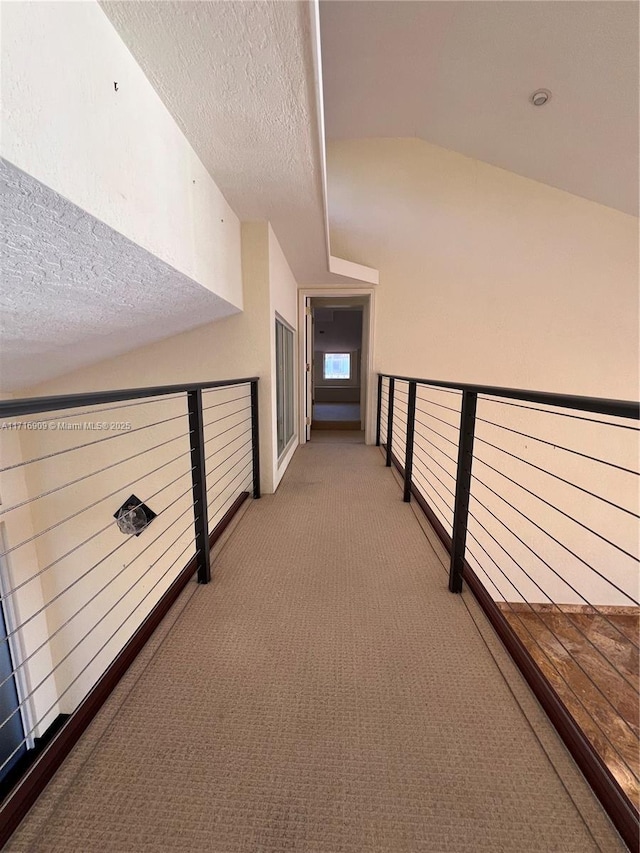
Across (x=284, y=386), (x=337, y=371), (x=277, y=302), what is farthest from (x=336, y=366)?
(x=277, y=302)

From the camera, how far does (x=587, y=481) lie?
14.1 feet

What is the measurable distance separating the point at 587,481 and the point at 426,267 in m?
3.34

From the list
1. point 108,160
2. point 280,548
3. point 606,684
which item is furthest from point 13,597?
point 606,684

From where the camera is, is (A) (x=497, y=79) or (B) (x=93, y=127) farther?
(A) (x=497, y=79)

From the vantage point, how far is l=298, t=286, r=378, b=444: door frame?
424 centimetres

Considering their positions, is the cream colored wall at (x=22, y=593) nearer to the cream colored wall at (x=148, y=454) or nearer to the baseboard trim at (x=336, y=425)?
the cream colored wall at (x=148, y=454)

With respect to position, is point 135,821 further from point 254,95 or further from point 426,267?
point 426,267

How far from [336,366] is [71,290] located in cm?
936

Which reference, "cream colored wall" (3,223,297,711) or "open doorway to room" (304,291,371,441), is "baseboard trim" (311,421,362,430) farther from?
"cream colored wall" (3,223,297,711)

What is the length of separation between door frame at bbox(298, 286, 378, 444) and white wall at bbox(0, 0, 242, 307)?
2736mm

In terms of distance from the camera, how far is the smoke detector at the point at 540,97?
2.75 meters

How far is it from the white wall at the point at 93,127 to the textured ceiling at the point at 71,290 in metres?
0.06

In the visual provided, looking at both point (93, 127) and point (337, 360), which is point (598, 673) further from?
point (337, 360)

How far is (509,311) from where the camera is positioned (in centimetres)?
423
